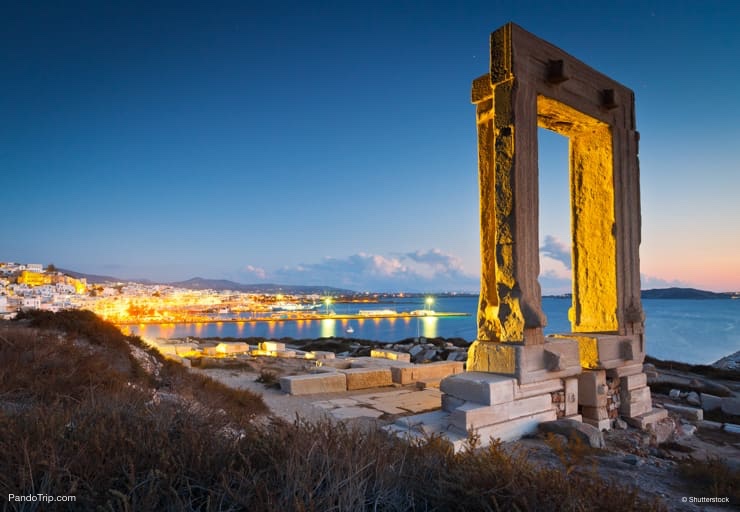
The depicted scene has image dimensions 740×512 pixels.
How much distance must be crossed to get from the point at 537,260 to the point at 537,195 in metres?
0.93

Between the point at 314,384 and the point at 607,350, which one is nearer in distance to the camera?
the point at 607,350

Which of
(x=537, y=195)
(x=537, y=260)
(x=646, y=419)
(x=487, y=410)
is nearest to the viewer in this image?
(x=487, y=410)

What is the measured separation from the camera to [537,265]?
6336 millimetres

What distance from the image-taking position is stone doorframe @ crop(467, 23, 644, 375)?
6129 mm

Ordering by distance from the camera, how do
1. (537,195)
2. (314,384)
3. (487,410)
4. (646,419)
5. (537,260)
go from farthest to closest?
(314,384)
(646,419)
(537,195)
(537,260)
(487,410)

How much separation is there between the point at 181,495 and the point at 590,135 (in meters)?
8.59

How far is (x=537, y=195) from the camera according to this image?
6391 millimetres

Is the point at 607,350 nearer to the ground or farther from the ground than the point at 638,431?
farther from the ground

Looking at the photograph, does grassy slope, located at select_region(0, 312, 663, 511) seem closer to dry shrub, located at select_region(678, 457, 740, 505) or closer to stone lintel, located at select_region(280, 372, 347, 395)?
dry shrub, located at select_region(678, 457, 740, 505)

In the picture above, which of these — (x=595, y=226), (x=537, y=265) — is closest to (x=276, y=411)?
(x=537, y=265)

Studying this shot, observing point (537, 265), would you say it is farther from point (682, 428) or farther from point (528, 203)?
point (682, 428)

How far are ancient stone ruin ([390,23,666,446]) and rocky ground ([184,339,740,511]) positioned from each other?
546mm

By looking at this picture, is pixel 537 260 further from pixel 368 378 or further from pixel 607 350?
pixel 368 378

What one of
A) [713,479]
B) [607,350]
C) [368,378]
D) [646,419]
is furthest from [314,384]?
[713,479]
